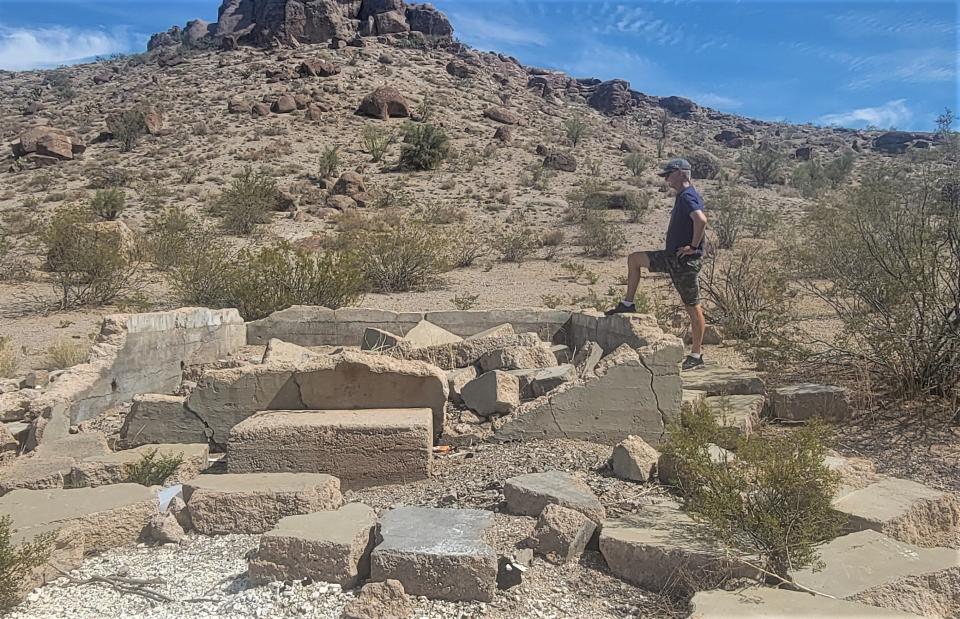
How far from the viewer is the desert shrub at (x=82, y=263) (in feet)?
38.8

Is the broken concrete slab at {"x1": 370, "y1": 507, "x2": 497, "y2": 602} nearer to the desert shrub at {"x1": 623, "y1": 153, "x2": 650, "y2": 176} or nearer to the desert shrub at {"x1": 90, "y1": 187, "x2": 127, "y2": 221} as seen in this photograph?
the desert shrub at {"x1": 90, "y1": 187, "x2": 127, "y2": 221}

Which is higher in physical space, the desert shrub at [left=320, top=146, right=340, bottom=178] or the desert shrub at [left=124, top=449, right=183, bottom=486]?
the desert shrub at [left=320, top=146, right=340, bottom=178]

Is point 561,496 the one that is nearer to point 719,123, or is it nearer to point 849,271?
point 849,271

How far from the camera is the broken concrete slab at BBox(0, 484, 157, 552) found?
3561 mm

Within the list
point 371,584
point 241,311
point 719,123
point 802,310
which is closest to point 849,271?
point 802,310

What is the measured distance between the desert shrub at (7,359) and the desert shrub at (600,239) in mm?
13694

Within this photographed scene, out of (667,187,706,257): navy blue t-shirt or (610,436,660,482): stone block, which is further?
(667,187,706,257): navy blue t-shirt

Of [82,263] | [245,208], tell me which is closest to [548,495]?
[82,263]

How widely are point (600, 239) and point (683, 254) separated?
12393 millimetres

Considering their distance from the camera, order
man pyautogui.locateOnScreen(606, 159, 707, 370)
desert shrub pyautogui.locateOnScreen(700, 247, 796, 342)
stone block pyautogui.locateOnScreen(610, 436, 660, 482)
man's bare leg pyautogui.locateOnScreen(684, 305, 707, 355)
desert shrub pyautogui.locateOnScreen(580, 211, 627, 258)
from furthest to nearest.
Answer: desert shrub pyautogui.locateOnScreen(580, 211, 627, 258) < desert shrub pyautogui.locateOnScreen(700, 247, 796, 342) < man's bare leg pyautogui.locateOnScreen(684, 305, 707, 355) < man pyautogui.locateOnScreen(606, 159, 707, 370) < stone block pyautogui.locateOnScreen(610, 436, 660, 482)

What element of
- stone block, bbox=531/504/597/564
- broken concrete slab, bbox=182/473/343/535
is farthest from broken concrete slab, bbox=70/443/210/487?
stone block, bbox=531/504/597/564

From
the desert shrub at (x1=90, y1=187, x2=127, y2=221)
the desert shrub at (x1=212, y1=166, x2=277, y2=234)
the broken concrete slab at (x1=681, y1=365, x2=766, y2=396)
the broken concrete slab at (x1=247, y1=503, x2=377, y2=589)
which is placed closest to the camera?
the broken concrete slab at (x1=247, y1=503, x2=377, y2=589)

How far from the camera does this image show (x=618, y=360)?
498cm

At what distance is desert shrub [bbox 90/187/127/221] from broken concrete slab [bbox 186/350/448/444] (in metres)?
18.2
